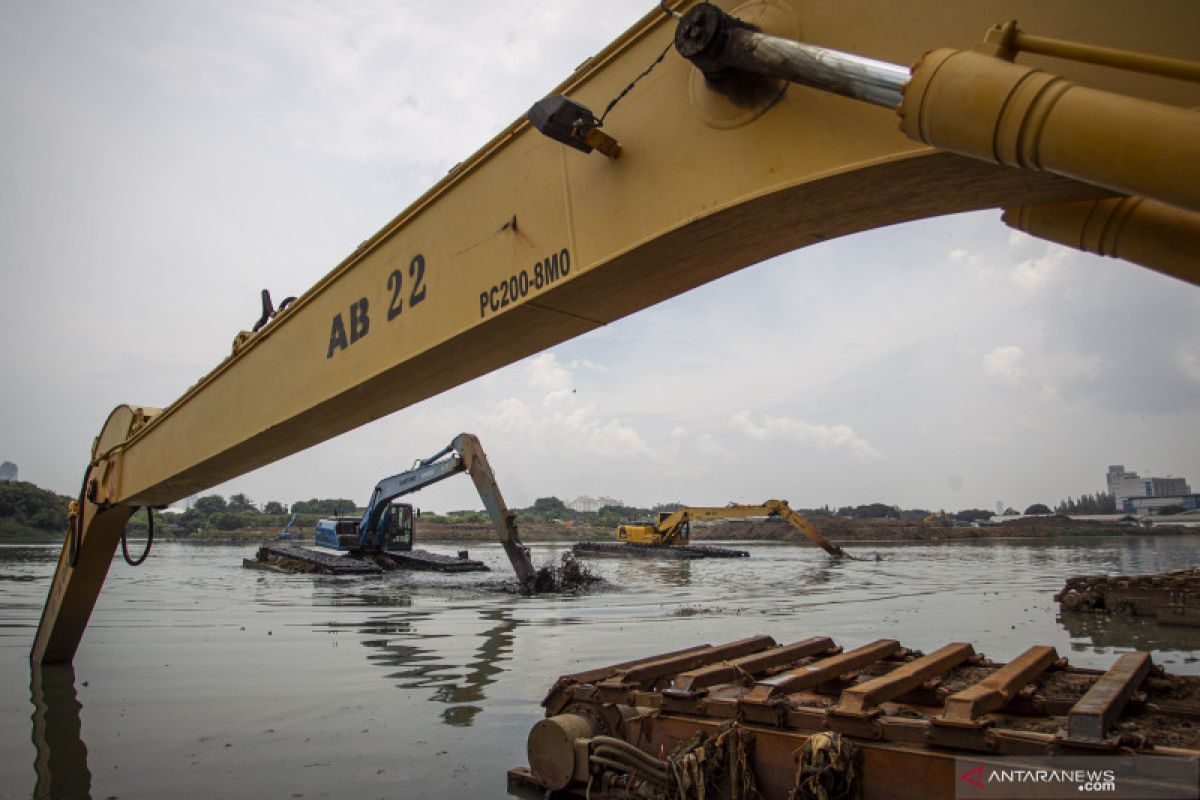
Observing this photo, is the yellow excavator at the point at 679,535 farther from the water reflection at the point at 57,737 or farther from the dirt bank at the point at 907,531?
the water reflection at the point at 57,737

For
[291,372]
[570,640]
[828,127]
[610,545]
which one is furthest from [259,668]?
[610,545]

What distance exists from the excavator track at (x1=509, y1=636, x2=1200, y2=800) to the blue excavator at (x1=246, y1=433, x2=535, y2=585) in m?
12.0

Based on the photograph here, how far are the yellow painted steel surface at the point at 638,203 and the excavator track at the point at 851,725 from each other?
189 centimetres

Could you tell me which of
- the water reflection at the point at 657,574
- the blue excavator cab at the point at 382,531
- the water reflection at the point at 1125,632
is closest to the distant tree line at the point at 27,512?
the blue excavator cab at the point at 382,531

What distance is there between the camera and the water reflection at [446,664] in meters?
6.34

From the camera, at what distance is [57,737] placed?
540 cm

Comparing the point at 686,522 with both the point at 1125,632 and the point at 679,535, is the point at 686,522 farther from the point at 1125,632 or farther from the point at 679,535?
the point at 1125,632

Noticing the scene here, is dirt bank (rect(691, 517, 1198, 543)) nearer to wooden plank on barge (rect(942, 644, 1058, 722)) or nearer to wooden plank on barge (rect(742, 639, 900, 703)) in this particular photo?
wooden plank on barge (rect(742, 639, 900, 703))

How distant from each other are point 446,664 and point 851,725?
5625mm

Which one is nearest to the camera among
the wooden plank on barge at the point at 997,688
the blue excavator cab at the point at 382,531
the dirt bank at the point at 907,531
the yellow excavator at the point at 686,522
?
the wooden plank on barge at the point at 997,688

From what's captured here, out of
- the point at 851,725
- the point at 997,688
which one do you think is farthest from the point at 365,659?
the point at 997,688

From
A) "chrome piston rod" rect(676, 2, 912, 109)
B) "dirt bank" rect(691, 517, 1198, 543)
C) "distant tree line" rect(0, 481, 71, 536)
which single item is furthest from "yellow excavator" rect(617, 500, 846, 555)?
"distant tree line" rect(0, 481, 71, 536)

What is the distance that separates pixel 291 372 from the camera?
4.57 m

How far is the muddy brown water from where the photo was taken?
4.76 m
